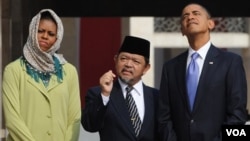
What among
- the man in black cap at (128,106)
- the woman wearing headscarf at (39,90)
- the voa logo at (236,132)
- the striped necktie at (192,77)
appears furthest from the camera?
the man in black cap at (128,106)

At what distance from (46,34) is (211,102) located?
816 millimetres

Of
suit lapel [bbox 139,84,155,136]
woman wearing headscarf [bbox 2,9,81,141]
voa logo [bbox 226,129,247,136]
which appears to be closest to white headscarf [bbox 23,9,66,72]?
woman wearing headscarf [bbox 2,9,81,141]

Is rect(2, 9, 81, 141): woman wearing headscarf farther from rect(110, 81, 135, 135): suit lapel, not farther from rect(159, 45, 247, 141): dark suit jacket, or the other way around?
rect(159, 45, 247, 141): dark suit jacket

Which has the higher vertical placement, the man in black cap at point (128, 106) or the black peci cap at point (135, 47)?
the black peci cap at point (135, 47)

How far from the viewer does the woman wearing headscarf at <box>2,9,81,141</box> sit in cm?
346

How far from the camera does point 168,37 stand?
11.8 metres

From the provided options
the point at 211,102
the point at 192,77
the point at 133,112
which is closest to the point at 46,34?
the point at 133,112

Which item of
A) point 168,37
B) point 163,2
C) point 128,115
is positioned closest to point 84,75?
point 168,37

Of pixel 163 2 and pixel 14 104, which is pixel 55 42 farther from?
pixel 163 2

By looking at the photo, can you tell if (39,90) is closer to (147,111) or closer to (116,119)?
(116,119)

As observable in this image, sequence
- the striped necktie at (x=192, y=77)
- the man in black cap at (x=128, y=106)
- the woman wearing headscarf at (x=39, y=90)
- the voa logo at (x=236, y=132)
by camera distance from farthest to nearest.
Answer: the man in black cap at (x=128, y=106) → the striped necktie at (x=192, y=77) → the woman wearing headscarf at (x=39, y=90) → the voa logo at (x=236, y=132)

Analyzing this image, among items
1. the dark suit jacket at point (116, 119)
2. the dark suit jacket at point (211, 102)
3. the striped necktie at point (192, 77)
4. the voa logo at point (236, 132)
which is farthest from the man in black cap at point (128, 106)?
the voa logo at point (236, 132)

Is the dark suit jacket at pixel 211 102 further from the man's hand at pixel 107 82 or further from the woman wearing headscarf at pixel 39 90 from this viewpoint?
the woman wearing headscarf at pixel 39 90

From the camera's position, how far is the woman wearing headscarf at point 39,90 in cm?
346
